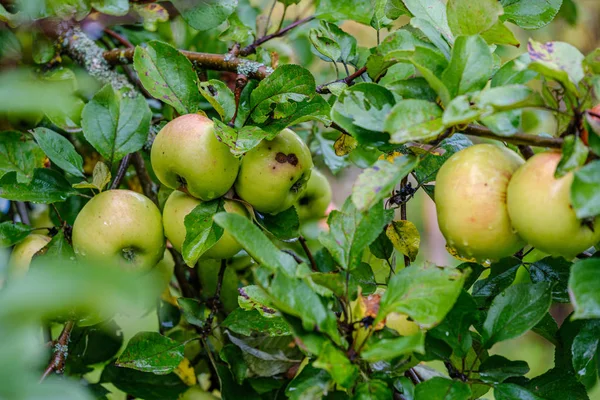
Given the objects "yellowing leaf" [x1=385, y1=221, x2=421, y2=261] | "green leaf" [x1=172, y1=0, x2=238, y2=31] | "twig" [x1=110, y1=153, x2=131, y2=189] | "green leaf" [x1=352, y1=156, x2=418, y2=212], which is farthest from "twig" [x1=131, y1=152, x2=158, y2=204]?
"green leaf" [x1=352, y1=156, x2=418, y2=212]

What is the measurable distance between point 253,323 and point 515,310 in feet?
0.93

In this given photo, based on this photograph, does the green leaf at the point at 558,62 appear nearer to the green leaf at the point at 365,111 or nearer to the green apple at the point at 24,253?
the green leaf at the point at 365,111

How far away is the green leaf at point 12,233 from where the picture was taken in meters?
0.72

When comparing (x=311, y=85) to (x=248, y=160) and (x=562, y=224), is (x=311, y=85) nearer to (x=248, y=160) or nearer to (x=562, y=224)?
(x=248, y=160)

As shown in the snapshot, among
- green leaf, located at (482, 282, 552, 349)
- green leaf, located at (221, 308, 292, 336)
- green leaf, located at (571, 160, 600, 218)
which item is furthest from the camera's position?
green leaf, located at (221, 308, 292, 336)

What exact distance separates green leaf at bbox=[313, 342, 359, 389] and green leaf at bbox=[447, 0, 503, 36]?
1.03 feet

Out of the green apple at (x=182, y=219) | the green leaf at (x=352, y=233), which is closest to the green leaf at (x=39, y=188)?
the green apple at (x=182, y=219)

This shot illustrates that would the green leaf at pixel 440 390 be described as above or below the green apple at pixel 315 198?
above

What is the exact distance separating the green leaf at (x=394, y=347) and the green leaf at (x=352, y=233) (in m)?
0.10

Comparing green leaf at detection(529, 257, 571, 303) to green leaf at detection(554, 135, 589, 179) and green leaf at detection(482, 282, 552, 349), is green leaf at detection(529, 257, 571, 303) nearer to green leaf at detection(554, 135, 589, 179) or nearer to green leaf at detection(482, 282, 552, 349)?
green leaf at detection(482, 282, 552, 349)

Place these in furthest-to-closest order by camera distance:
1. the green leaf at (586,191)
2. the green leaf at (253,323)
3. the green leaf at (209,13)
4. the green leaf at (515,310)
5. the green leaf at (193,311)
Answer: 1. the green leaf at (209,13)
2. the green leaf at (193,311)
3. the green leaf at (253,323)
4. the green leaf at (515,310)
5. the green leaf at (586,191)

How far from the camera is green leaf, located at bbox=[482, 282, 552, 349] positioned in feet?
1.79

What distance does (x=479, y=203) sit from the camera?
0.50 meters

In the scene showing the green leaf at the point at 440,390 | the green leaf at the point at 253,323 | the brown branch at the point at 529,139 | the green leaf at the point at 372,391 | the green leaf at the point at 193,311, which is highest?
the brown branch at the point at 529,139
